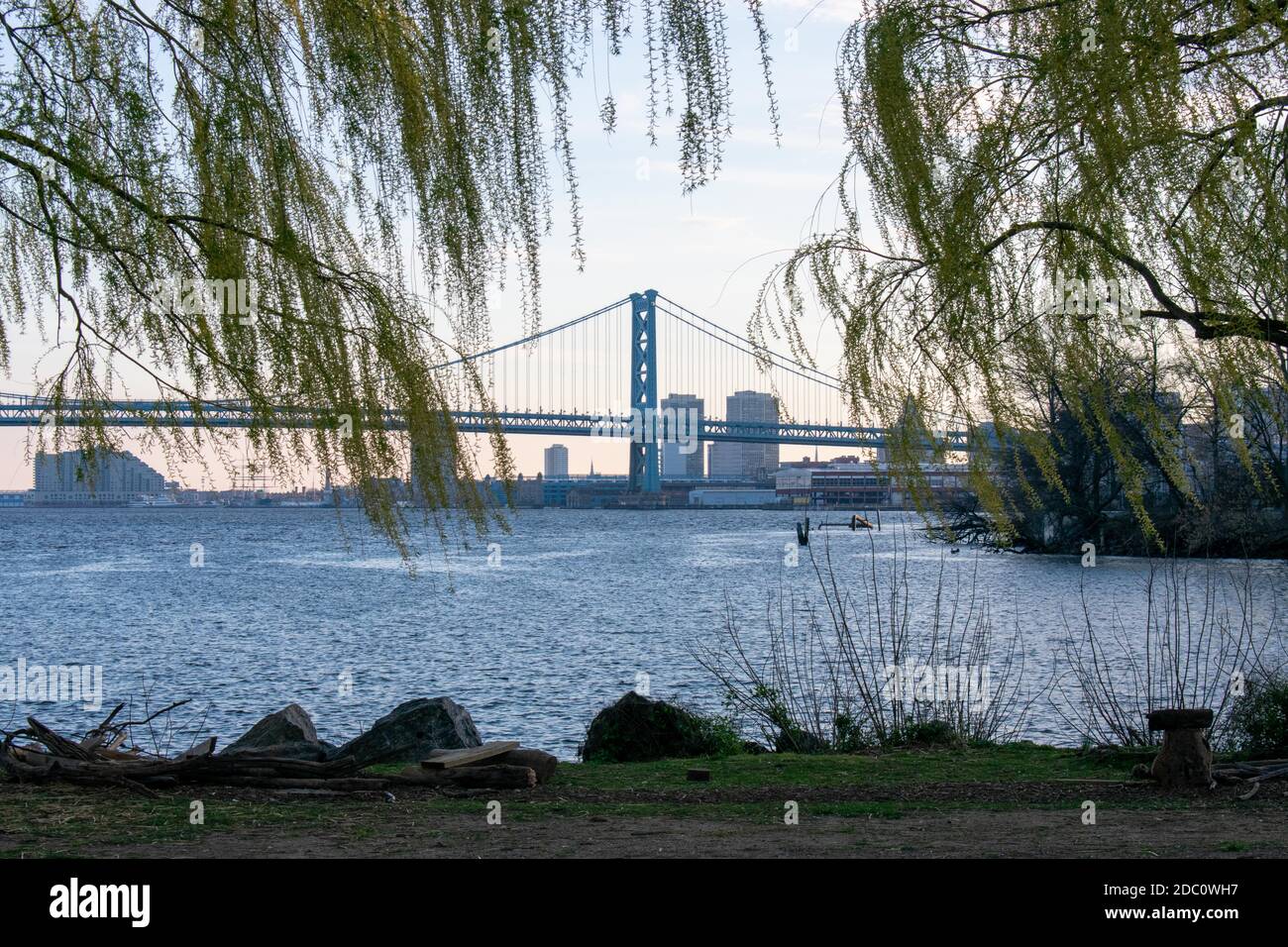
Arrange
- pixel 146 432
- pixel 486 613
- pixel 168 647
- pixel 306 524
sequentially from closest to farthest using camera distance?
pixel 146 432
pixel 168 647
pixel 486 613
pixel 306 524

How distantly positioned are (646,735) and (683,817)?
466cm

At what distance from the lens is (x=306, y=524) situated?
118 metres

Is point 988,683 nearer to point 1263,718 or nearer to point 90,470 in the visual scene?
point 1263,718

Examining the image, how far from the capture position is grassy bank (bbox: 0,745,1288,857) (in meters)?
5.48

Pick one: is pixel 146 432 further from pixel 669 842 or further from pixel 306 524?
pixel 306 524

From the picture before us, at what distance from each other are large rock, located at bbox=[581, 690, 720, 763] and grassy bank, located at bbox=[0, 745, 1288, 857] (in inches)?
92.3

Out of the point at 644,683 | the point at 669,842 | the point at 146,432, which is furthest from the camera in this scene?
the point at 644,683

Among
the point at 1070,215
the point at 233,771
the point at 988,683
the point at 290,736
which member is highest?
the point at 1070,215

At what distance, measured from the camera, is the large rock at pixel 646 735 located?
36.9 ft

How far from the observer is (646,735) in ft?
37.3

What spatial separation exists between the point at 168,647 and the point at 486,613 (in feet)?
32.1

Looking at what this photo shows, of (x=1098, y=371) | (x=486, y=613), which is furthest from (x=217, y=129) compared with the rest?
(x=486, y=613)

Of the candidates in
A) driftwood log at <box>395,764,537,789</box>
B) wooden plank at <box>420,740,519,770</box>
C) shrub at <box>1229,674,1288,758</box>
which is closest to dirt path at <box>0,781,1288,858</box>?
driftwood log at <box>395,764,537,789</box>

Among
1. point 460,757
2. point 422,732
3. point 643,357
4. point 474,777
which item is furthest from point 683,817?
point 643,357
